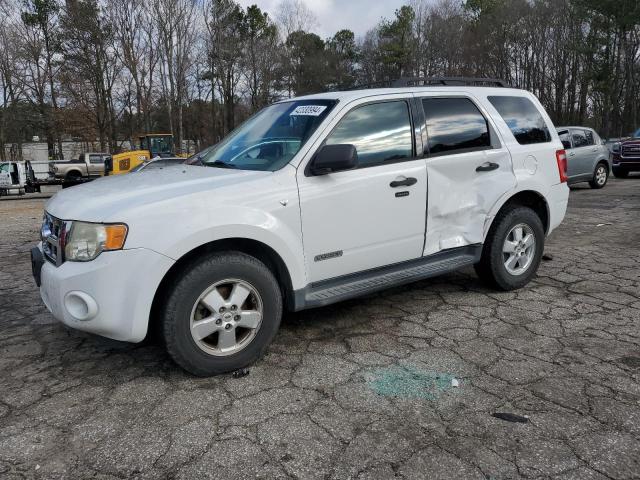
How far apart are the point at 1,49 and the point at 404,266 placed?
44.7 meters

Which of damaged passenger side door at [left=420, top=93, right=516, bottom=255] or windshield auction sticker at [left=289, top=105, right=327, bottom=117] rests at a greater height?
windshield auction sticker at [left=289, top=105, right=327, bottom=117]

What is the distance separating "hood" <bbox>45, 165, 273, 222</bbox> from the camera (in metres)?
2.89

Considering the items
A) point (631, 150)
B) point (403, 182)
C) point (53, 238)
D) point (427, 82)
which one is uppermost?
point (427, 82)

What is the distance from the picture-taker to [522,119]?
4688 mm

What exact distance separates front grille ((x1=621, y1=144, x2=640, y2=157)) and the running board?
15.9m

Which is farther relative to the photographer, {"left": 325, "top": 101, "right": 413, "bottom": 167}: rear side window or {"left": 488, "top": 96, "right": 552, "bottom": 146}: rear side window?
{"left": 488, "top": 96, "right": 552, "bottom": 146}: rear side window

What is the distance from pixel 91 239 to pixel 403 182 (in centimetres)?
216

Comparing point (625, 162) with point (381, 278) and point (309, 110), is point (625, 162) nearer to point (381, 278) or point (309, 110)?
point (381, 278)

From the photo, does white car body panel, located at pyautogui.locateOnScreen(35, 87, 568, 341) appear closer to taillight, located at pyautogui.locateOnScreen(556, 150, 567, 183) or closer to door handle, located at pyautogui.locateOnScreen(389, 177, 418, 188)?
door handle, located at pyautogui.locateOnScreen(389, 177, 418, 188)

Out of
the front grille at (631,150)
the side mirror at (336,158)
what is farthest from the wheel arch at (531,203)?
the front grille at (631,150)

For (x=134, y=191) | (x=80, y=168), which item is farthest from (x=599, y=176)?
(x=80, y=168)

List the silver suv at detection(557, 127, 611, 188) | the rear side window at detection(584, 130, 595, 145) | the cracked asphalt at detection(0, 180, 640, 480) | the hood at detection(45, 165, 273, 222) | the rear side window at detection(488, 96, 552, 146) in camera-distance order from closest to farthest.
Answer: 1. the cracked asphalt at detection(0, 180, 640, 480)
2. the hood at detection(45, 165, 273, 222)
3. the rear side window at detection(488, 96, 552, 146)
4. the silver suv at detection(557, 127, 611, 188)
5. the rear side window at detection(584, 130, 595, 145)

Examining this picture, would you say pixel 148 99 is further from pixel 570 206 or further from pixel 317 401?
pixel 317 401

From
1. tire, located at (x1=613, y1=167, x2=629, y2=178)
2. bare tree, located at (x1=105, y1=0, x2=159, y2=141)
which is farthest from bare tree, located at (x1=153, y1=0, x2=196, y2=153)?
tire, located at (x1=613, y1=167, x2=629, y2=178)
